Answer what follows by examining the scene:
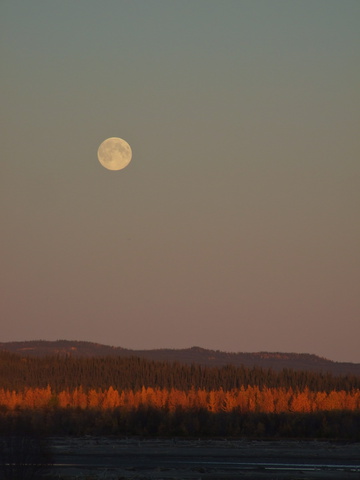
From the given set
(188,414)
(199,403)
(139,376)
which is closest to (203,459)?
(188,414)

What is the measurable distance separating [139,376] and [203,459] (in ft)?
182

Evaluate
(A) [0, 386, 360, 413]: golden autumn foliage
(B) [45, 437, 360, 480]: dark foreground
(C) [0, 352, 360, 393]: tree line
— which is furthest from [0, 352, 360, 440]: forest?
(C) [0, 352, 360, 393]: tree line

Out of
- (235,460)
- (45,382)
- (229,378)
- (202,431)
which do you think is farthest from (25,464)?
(229,378)

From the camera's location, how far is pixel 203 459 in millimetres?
27281

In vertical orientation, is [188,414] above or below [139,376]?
below

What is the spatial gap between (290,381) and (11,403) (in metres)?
35.4

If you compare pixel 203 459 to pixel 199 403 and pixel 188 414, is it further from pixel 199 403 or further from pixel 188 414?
pixel 199 403

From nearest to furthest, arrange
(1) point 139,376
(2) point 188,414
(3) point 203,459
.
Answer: (3) point 203,459 → (2) point 188,414 → (1) point 139,376

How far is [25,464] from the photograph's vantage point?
20234 millimetres

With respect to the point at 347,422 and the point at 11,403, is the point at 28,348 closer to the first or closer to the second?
the point at 11,403

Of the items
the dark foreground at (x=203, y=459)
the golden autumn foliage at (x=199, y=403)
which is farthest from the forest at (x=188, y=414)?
the dark foreground at (x=203, y=459)

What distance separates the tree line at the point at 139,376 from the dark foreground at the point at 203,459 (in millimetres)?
41738

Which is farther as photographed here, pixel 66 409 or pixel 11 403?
pixel 11 403

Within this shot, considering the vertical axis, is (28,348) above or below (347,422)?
above
